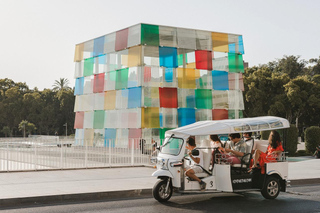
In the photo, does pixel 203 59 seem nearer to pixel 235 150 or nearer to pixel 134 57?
pixel 134 57

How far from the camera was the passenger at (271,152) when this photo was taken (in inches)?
458

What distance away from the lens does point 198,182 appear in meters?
11.0

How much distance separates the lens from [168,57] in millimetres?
34031

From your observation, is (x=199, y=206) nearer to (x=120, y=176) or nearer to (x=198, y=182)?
(x=198, y=182)

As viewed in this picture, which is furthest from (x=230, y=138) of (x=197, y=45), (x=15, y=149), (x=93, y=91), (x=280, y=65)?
(x=280, y=65)

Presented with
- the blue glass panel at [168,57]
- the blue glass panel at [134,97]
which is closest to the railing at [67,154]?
the blue glass panel at [134,97]

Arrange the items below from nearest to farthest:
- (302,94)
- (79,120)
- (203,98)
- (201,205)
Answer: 1. (201,205)
2. (203,98)
3. (79,120)
4. (302,94)

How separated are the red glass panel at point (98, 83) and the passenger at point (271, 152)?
86.2 ft

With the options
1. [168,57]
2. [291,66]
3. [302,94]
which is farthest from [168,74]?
[291,66]

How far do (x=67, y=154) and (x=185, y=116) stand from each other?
16.5m

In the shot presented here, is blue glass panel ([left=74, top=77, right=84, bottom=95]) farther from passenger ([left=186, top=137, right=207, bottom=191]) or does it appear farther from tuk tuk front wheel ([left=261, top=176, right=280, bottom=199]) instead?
tuk tuk front wheel ([left=261, top=176, right=280, bottom=199])

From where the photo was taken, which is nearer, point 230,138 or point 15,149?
point 230,138

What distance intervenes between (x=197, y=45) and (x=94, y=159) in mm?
18338

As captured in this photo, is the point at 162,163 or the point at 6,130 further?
the point at 6,130
